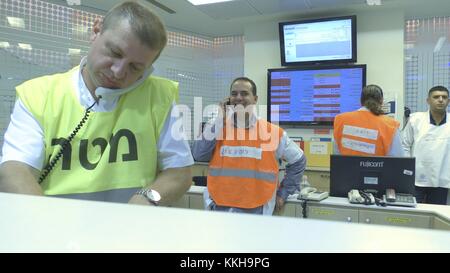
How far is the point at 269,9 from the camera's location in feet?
13.1

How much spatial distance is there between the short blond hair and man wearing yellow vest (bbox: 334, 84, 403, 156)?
239 centimetres

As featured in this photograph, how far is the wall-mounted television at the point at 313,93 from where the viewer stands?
4082mm

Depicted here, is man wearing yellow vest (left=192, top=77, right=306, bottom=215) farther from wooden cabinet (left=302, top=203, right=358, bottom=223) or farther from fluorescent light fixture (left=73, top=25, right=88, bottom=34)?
fluorescent light fixture (left=73, top=25, right=88, bottom=34)

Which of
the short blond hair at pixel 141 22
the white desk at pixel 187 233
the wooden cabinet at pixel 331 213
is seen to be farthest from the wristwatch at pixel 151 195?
the wooden cabinet at pixel 331 213

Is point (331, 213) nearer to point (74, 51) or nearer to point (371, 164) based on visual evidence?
point (371, 164)

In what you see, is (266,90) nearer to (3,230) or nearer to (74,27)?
(74,27)

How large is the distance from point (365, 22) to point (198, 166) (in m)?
2.66

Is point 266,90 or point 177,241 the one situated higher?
point 266,90

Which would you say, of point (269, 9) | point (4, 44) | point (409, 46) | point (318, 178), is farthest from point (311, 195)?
point (4, 44)

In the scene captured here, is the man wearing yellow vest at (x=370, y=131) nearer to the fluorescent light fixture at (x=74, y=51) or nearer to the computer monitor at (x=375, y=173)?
the computer monitor at (x=375, y=173)

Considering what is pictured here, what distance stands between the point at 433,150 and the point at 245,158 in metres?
2.16

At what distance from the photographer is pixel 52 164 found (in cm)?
85
